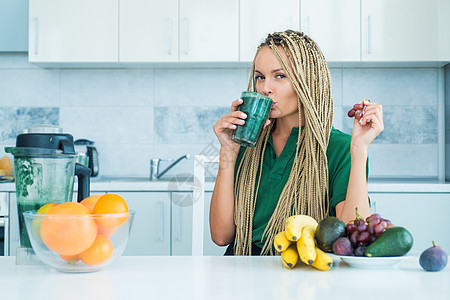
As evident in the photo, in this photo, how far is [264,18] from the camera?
2648 millimetres

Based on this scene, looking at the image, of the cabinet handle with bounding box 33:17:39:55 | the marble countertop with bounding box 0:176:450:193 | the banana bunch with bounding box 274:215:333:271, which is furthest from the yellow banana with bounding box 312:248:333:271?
the cabinet handle with bounding box 33:17:39:55

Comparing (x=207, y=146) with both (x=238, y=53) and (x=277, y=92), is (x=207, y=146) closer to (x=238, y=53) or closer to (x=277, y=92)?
(x=238, y=53)

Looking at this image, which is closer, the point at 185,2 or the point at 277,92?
the point at 277,92

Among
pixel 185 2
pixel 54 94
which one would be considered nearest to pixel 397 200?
pixel 185 2

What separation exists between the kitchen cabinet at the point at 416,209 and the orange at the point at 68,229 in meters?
1.89

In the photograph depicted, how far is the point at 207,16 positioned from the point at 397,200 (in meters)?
1.42

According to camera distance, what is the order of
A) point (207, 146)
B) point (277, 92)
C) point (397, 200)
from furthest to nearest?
point (207, 146) → point (397, 200) → point (277, 92)

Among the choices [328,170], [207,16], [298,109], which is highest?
[207,16]

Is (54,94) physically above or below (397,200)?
above

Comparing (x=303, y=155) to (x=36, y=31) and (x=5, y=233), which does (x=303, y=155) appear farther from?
(x=36, y=31)

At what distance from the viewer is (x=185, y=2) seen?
267 cm

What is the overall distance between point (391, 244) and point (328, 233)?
0.11 m

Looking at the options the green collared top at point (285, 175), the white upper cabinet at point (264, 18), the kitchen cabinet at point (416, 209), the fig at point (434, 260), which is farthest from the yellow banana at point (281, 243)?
the white upper cabinet at point (264, 18)

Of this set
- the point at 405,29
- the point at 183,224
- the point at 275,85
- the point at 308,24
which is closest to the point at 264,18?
the point at 308,24
